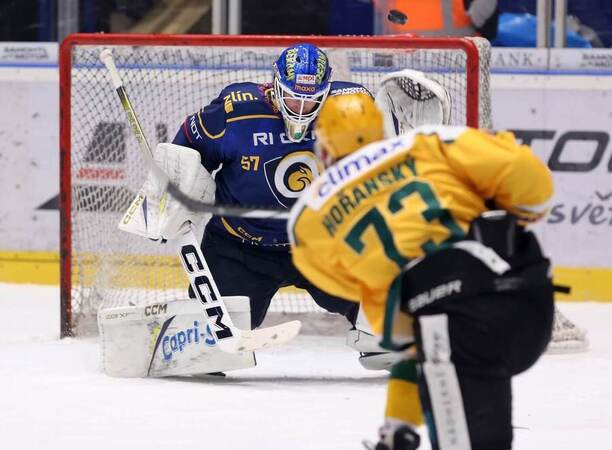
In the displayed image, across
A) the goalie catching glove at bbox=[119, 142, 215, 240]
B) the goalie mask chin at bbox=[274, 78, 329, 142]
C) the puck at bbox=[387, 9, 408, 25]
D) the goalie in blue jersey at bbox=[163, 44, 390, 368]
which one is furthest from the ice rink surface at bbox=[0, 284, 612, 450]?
the puck at bbox=[387, 9, 408, 25]

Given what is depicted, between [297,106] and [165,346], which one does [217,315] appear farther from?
[297,106]

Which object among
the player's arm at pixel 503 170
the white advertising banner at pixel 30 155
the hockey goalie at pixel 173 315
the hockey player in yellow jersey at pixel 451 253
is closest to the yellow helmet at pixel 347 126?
the hockey player in yellow jersey at pixel 451 253

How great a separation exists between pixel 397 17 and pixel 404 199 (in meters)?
3.84

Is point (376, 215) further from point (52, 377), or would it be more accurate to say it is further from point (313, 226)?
point (52, 377)

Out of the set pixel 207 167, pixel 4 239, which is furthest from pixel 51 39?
pixel 207 167

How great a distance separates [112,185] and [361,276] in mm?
3286

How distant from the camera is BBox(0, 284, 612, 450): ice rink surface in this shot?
3627mm

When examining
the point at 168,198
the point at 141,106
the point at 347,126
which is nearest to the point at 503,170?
the point at 347,126

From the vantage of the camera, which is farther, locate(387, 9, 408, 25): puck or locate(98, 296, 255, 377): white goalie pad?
locate(387, 9, 408, 25): puck

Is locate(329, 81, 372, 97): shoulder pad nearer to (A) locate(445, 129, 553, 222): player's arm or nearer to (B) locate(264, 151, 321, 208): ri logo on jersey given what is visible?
(B) locate(264, 151, 321, 208): ri logo on jersey

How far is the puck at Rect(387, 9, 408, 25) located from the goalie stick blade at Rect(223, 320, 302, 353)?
2.27 metres

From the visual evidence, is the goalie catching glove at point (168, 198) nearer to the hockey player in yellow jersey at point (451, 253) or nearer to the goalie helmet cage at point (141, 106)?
the goalie helmet cage at point (141, 106)

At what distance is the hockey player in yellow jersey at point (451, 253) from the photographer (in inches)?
99.7

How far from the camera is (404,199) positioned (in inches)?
100
